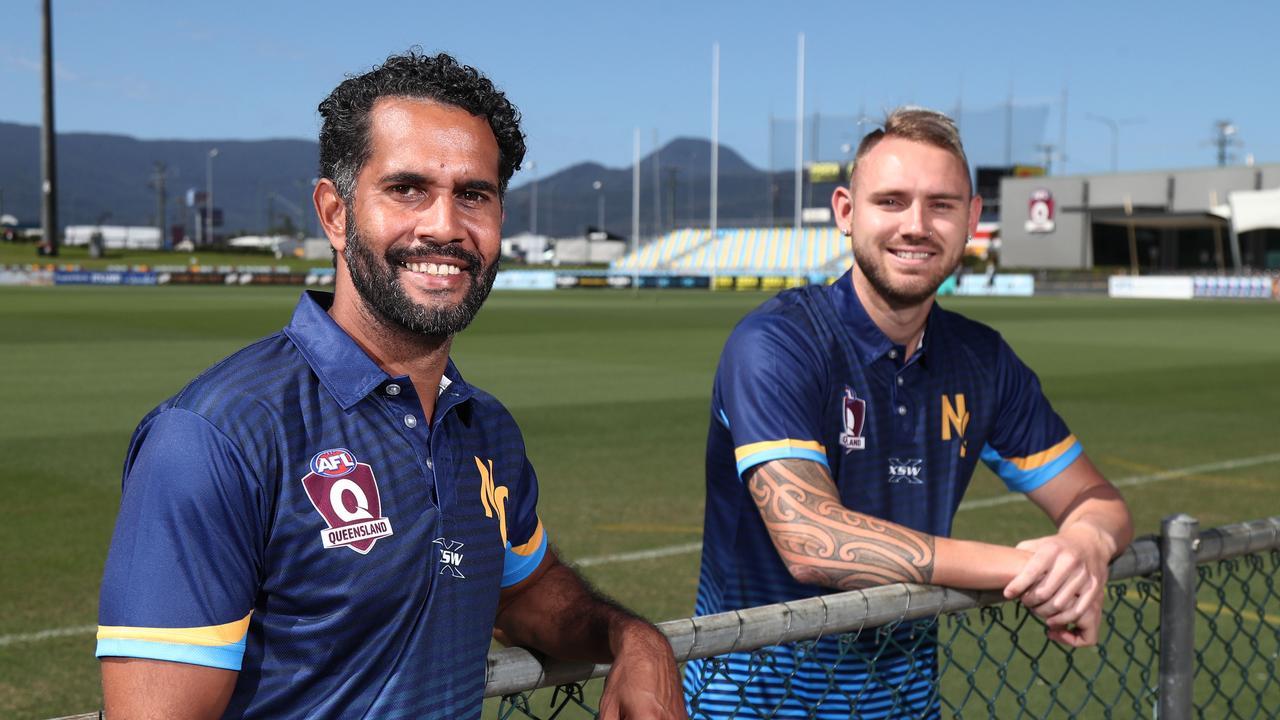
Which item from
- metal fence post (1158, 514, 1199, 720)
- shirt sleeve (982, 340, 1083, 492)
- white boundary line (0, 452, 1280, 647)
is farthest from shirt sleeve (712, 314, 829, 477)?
white boundary line (0, 452, 1280, 647)

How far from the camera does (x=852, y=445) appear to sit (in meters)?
3.22

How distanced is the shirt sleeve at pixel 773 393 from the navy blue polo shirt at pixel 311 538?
3.39 ft

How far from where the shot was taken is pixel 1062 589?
9.62ft

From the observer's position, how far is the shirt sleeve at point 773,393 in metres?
3.11

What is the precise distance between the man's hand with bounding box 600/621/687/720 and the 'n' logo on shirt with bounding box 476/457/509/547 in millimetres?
285

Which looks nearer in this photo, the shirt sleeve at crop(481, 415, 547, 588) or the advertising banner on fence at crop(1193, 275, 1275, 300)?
the shirt sleeve at crop(481, 415, 547, 588)

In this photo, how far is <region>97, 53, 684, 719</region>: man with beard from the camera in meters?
1.77

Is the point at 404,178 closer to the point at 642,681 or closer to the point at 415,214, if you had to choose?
the point at 415,214

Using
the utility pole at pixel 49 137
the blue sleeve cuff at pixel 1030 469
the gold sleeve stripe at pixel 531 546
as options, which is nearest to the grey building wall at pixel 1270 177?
the utility pole at pixel 49 137

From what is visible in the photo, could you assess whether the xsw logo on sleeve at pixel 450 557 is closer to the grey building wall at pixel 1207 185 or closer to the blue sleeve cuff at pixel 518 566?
the blue sleeve cuff at pixel 518 566

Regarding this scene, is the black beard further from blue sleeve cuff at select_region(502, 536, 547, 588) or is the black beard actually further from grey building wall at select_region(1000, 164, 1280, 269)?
grey building wall at select_region(1000, 164, 1280, 269)

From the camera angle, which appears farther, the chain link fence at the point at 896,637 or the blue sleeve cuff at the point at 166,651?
the chain link fence at the point at 896,637

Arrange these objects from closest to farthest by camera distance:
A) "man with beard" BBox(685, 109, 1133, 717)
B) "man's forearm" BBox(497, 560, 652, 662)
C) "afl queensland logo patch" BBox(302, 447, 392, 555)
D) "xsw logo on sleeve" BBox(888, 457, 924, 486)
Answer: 1. "afl queensland logo patch" BBox(302, 447, 392, 555)
2. "man's forearm" BBox(497, 560, 652, 662)
3. "man with beard" BBox(685, 109, 1133, 717)
4. "xsw logo on sleeve" BBox(888, 457, 924, 486)

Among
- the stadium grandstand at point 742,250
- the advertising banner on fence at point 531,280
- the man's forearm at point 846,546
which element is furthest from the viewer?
the stadium grandstand at point 742,250
